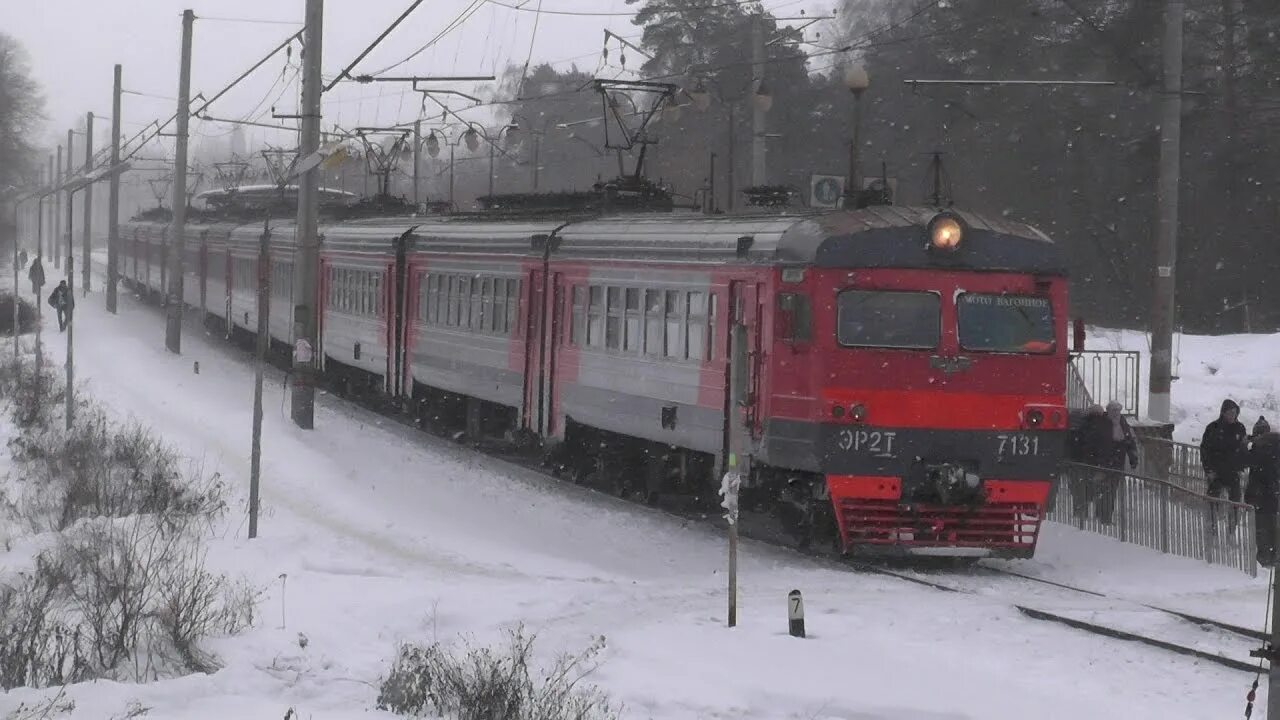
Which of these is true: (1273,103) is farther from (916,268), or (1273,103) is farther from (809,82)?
(916,268)

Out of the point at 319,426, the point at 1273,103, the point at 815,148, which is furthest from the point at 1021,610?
the point at 815,148

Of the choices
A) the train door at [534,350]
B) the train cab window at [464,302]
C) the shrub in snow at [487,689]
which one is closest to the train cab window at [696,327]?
the train door at [534,350]

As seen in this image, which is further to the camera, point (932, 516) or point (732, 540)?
point (932, 516)

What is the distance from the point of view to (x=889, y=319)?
13336 mm

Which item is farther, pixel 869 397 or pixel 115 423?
pixel 115 423

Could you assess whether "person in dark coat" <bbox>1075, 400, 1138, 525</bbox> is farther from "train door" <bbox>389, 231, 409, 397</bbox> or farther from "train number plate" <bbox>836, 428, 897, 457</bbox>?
"train door" <bbox>389, 231, 409, 397</bbox>

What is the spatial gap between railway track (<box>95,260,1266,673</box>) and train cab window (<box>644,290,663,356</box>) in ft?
6.51

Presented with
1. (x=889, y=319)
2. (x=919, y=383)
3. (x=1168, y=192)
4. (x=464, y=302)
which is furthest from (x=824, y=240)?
(x=464, y=302)

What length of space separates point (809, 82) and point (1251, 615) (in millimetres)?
39357

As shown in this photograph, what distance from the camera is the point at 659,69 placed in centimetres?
4397

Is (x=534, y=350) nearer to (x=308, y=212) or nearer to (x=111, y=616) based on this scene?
(x=308, y=212)

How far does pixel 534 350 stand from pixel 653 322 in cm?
310

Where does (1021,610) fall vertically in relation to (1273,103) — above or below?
below

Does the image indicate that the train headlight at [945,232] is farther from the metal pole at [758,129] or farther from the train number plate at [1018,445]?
the metal pole at [758,129]
